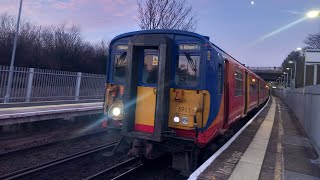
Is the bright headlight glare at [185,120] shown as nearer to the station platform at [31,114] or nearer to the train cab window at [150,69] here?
the train cab window at [150,69]

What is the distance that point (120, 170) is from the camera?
371 inches

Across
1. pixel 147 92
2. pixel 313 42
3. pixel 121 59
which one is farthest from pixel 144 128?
pixel 313 42

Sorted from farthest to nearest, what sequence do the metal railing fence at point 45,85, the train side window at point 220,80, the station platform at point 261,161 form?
the metal railing fence at point 45,85
the train side window at point 220,80
the station platform at point 261,161

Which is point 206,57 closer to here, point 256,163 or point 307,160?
point 256,163

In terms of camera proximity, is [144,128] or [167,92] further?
[144,128]

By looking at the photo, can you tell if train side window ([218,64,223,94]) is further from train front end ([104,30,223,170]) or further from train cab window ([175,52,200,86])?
train cab window ([175,52,200,86])

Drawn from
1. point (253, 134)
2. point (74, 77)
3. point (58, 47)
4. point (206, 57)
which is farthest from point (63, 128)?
point (58, 47)

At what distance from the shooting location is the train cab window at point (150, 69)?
27.6 feet

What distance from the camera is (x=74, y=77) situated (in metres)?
18.9

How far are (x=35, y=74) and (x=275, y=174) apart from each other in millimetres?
11425

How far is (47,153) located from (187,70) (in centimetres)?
536

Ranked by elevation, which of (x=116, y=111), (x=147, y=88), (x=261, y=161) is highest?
(x=147, y=88)

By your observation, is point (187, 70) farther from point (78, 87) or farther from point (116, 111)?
point (78, 87)

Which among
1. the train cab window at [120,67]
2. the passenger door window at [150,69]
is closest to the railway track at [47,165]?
the train cab window at [120,67]
